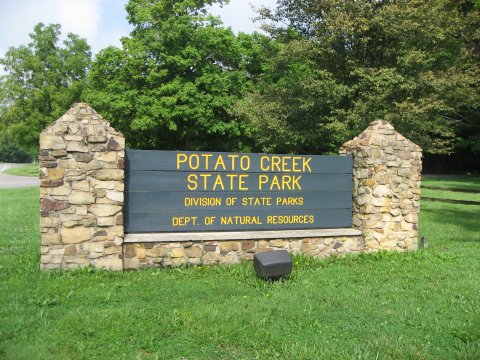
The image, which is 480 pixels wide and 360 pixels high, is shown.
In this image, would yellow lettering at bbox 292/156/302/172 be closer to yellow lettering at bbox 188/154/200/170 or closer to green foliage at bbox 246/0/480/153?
yellow lettering at bbox 188/154/200/170

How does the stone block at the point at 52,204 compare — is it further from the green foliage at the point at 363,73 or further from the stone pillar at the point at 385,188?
the green foliage at the point at 363,73

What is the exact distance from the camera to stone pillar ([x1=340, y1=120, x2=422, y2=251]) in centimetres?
745

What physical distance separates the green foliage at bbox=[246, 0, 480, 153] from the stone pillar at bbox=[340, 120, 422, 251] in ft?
25.9

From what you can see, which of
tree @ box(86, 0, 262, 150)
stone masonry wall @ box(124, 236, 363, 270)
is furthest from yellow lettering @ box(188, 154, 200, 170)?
tree @ box(86, 0, 262, 150)

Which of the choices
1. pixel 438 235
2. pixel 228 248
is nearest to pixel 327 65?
pixel 438 235

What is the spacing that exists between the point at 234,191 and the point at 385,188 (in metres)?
2.58

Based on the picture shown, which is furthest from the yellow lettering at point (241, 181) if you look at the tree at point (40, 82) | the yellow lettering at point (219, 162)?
the tree at point (40, 82)

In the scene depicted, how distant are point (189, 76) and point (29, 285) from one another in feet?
70.9

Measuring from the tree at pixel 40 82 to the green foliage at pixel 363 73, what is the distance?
22240 mm

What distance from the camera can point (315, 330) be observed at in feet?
13.7

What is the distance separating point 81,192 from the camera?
604 centimetres

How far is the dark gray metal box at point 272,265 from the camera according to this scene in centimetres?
555

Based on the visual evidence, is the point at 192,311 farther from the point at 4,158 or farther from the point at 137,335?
the point at 4,158

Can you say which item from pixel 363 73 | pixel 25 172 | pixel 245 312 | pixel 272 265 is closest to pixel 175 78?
pixel 363 73
